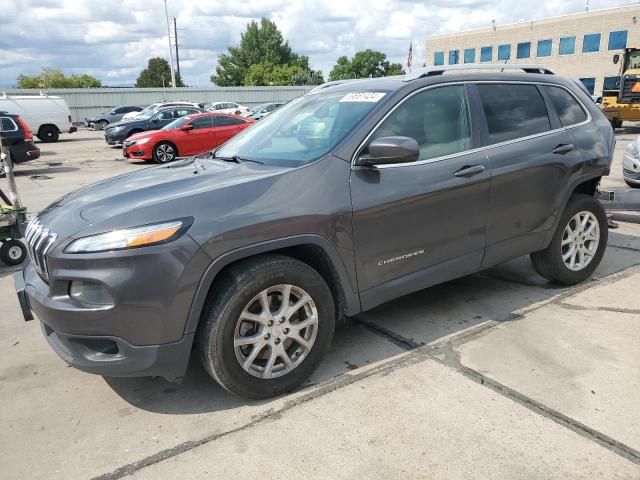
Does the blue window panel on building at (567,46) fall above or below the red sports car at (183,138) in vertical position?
above

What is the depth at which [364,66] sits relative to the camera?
100875 mm

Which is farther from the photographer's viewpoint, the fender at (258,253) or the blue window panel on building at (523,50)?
the blue window panel on building at (523,50)

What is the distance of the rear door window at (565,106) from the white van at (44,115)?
Answer: 2435 cm

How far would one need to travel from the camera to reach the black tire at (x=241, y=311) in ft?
9.20

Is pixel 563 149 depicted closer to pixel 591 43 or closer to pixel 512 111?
pixel 512 111

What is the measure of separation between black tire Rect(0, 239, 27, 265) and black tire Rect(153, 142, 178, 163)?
31.9 feet

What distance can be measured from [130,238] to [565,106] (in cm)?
364

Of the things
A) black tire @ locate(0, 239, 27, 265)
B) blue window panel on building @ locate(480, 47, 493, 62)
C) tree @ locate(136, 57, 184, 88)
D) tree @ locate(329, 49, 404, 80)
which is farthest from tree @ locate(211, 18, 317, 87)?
black tire @ locate(0, 239, 27, 265)

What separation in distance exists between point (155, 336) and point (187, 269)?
1.21 feet

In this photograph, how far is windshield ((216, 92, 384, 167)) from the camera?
3420 mm

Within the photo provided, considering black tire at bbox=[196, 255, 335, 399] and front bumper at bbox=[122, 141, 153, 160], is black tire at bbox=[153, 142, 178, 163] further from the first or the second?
black tire at bbox=[196, 255, 335, 399]

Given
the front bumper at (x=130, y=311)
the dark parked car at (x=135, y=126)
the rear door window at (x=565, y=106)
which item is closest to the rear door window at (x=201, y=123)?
the dark parked car at (x=135, y=126)

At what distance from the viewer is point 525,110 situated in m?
4.23

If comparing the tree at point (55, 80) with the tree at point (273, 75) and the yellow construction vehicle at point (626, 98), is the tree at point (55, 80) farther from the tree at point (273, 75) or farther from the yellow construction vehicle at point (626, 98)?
the yellow construction vehicle at point (626, 98)
